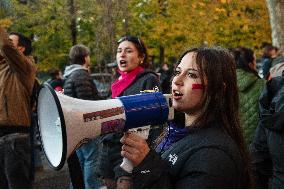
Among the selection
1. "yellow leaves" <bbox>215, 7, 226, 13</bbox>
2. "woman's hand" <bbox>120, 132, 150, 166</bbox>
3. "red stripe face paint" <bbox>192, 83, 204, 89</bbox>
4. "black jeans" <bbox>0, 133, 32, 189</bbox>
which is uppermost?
"yellow leaves" <bbox>215, 7, 226, 13</bbox>

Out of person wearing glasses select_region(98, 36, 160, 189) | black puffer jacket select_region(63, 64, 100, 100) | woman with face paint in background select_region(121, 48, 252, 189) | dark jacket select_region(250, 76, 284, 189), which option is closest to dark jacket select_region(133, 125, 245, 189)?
woman with face paint in background select_region(121, 48, 252, 189)

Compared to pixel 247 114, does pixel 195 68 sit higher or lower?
higher

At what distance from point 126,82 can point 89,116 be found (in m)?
2.35

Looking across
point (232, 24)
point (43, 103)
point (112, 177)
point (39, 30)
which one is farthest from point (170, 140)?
point (232, 24)

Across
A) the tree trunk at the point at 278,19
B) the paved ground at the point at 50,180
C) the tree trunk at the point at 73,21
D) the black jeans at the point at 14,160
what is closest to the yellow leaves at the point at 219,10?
the tree trunk at the point at 73,21

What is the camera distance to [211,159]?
74.8 inches

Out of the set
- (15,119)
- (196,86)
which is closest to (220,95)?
(196,86)

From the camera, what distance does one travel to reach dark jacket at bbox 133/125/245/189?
6.16 ft

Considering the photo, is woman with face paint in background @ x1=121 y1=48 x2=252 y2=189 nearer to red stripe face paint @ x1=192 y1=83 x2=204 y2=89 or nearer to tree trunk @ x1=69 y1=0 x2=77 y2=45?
red stripe face paint @ x1=192 y1=83 x2=204 y2=89

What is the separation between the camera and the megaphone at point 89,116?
6.41 ft

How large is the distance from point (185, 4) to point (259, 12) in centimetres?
268

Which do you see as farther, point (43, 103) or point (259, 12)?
point (259, 12)

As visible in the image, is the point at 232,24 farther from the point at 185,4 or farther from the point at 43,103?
the point at 43,103

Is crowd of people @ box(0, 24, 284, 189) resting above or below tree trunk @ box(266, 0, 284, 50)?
below
